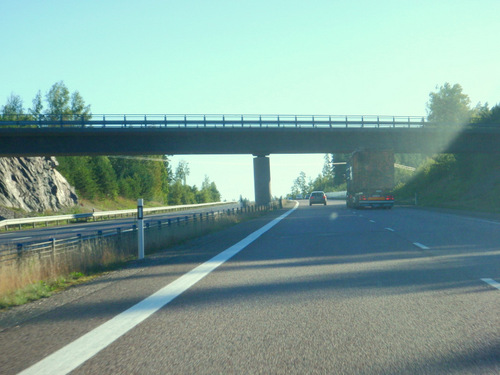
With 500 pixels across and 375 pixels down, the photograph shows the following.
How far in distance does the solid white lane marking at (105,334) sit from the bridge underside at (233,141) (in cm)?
3726

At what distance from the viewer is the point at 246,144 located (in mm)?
51312

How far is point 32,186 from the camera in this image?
5875cm

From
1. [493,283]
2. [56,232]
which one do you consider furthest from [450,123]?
[493,283]

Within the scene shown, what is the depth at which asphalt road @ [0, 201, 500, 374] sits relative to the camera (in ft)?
16.5

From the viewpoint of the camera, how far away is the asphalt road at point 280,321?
5.03m

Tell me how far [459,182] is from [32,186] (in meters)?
44.1

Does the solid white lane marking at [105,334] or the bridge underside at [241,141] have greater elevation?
the bridge underside at [241,141]

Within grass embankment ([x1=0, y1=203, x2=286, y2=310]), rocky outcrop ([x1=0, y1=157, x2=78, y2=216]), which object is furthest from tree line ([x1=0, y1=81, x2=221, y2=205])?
grass embankment ([x1=0, y1=203, x2=286, y2=310])

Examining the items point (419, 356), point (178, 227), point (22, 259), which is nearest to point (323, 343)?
point (419, 356)

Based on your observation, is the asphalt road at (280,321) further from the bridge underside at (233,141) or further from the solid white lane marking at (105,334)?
the bridge underside at (233,141)

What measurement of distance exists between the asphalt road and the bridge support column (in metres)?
43.5

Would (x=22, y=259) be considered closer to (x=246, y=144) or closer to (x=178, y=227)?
(x=178, y=227)

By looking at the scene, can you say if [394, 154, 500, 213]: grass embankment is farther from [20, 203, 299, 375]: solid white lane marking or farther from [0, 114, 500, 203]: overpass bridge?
[20, 203, 299, 375]: solid white lane marking

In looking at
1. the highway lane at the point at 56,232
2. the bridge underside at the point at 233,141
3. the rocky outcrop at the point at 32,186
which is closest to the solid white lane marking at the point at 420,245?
the highway lane at the point at 56,232
